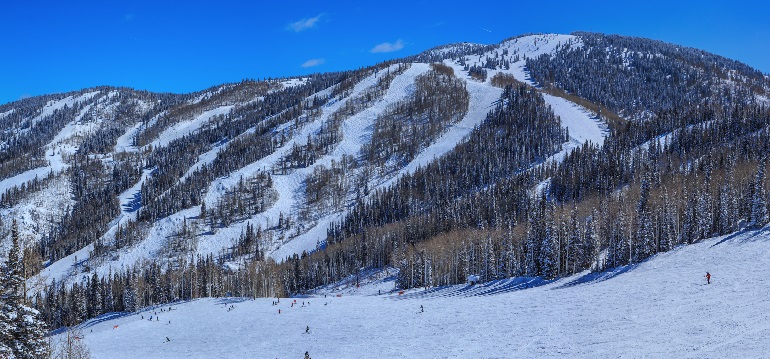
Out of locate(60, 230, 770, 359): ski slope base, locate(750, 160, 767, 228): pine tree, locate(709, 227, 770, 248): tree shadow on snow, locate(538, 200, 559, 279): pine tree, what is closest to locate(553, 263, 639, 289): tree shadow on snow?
locate(60, 230, 770, 359): ski slope base

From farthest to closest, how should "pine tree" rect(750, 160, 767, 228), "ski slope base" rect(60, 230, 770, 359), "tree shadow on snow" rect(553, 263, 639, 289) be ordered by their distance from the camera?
1. "pine tree" rect(750, 160, 767, 228)
2. "tree shadow on snow" rect(553, 263, 639, 289)
3. "ski slope base" rect(60, 230, 770, 359)

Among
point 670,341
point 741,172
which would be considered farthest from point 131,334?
point 741,172

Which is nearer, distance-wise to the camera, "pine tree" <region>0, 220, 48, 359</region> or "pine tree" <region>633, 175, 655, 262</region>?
"pine tree" <region>0, 220, 48, 359</region>

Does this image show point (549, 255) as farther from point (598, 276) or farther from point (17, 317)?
point (17, 317)

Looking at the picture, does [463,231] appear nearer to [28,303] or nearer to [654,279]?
[654,279]

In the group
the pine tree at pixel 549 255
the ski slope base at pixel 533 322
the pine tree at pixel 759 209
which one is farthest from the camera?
the pine tree at pixel 549 255

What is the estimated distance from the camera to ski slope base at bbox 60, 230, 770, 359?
136 ft

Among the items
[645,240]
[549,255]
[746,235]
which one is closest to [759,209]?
[746,235]

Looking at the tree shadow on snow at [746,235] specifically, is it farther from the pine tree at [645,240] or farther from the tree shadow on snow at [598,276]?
the tree shadow on snow at [598,276]

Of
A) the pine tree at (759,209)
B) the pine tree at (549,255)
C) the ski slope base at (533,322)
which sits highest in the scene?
the pine tree at (759,209)

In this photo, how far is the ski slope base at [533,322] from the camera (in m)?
41.5

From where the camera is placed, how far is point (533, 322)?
176 feet

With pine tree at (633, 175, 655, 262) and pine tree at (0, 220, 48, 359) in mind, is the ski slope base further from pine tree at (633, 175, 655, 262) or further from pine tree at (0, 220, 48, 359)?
pine tree at (0, 220, 48, 359)

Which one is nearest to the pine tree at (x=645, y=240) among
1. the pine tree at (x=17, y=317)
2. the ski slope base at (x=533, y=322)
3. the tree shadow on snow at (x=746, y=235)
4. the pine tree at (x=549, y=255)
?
the ski slope base at (x=533, y=322)
